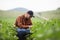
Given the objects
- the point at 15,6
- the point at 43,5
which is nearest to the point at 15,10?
the point at 15,6

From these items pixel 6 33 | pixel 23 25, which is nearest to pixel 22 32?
pixel 23 25

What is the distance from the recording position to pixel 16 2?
5.85m

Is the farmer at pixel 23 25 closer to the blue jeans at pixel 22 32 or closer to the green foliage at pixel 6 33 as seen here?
the blue jeans at pixel 22 32

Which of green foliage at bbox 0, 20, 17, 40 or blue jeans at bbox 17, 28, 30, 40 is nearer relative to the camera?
green foliage at bbox 0, 20, 17, 40

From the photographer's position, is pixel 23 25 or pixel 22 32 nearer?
pixel 22 32

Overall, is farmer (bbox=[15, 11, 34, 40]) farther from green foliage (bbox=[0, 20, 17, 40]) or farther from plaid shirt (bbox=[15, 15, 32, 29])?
green foliage (bbox=[0, 20, 17, 40])

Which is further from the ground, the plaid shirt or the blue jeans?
the plaid shirt

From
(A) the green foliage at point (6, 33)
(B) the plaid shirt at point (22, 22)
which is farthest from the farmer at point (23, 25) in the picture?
(A) the green foliage at point (6, 33)

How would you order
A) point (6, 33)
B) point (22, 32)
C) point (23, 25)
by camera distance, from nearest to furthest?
point (6, 33) < point (22, 32) < point (23, 25)

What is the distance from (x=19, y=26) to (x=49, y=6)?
271 cm

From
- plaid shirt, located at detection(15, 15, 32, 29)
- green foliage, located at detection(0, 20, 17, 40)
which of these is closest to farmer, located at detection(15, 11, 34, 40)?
plaid shirt, located at detection(15, 15, 32, 29)

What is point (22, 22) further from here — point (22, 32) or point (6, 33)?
point (6, 33)

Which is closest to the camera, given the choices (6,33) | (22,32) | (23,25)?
(6,33)

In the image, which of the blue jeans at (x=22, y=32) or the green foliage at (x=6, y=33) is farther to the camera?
the blue jeans at (x=22, y=32)
